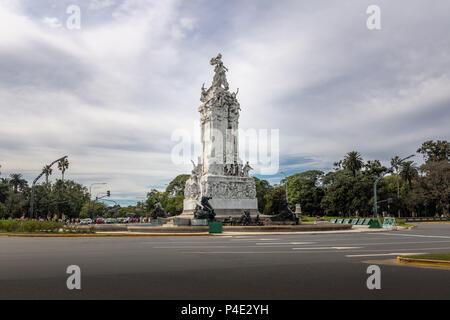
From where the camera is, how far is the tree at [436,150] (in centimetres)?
9075

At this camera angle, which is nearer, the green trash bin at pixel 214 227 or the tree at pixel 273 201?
the green trash bin at pixel 214 227

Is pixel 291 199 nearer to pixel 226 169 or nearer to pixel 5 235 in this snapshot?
pixel 226 169

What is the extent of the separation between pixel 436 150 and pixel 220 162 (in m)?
71.2

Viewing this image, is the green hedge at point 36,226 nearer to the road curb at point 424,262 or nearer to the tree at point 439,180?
the road curb at point 424,262

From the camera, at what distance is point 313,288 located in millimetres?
8125

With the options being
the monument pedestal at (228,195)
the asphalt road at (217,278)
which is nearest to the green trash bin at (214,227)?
the monument pedestal at (228,195)

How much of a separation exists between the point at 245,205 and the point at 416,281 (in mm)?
35838

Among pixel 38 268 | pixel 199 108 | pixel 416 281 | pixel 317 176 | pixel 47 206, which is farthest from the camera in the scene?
pixel 317 176

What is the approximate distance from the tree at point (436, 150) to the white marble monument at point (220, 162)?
65835mm

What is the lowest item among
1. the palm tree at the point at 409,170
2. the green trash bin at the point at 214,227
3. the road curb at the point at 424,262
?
the green trash bin at the point at 214,227

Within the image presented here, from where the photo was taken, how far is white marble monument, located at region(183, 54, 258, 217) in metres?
43.9

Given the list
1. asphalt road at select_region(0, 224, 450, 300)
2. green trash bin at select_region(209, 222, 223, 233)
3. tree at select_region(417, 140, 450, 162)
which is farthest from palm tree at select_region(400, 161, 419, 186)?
asphalt road at select_region(0, 224, 450, 300)

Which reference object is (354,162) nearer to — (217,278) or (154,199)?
(154,199)
